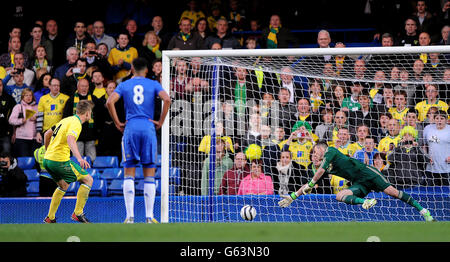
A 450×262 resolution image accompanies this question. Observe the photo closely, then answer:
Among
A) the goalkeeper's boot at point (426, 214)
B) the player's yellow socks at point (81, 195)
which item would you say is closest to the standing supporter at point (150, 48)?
the player's yellow socks at point (81, 195)

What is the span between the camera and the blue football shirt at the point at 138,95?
22.9 ft

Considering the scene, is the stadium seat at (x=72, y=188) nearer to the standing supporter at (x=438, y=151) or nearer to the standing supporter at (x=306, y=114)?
the standing supporter at (x=306, y=114)

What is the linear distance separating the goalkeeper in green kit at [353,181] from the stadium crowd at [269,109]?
495mm

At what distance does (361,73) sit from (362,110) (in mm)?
479

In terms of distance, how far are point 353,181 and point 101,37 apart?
4915 mm

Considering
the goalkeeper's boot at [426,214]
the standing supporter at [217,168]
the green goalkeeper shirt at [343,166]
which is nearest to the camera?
the goalkeeper's boot at [426,214]

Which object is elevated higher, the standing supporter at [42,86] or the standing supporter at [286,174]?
the standing supporter at [42,86]

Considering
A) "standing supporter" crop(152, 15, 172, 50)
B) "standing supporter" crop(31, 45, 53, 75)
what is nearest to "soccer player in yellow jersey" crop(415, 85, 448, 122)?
"standing supporter" crop(152, 15, 172, 50)

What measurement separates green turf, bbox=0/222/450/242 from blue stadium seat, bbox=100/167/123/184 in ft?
15.2

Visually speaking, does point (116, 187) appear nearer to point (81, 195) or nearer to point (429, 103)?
point (81, 195)

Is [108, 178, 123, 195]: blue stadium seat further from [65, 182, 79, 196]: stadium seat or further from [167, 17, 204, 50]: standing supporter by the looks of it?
[167, 17, 204, 50]: standing supporter

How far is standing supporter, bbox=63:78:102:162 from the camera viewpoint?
9578 millimetres

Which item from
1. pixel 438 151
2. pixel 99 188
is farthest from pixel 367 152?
pixel 99 188

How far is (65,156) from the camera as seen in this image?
7.52m
